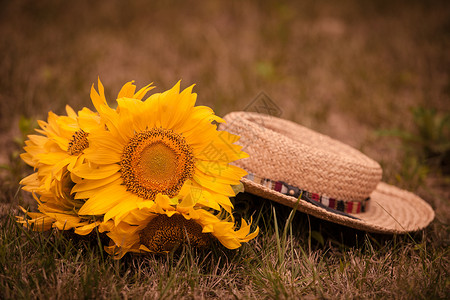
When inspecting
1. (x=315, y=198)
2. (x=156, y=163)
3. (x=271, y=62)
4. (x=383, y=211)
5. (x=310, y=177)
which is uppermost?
(x=271, y=62)

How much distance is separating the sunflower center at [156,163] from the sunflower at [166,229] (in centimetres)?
7

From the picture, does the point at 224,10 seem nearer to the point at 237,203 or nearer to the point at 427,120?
the point at 427,120

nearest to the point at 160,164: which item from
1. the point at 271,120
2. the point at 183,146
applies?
the point at 183,146

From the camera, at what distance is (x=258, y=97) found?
331 centimetres

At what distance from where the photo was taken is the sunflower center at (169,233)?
4.77ft

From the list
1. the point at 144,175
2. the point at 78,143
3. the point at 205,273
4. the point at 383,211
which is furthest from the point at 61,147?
the point at 383,211

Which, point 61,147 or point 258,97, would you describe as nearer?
point 61,147

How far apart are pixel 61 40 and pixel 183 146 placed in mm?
3866

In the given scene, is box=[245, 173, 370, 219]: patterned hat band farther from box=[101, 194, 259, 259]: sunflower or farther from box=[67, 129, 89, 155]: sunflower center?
box=[67, 129, 89, 155]: sunflower center

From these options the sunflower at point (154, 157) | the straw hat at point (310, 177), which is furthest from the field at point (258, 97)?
the sunflower at point (154, 157)

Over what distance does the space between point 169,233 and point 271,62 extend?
3671mm

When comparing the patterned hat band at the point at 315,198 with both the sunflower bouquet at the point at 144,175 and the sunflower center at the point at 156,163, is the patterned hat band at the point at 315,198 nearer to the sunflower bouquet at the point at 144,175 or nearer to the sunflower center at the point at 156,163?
the sunflower bouquet at the point at 144,175

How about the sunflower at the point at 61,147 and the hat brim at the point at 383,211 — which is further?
the hat brim at the point at 383,211

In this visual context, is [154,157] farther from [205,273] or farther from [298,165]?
[298,165]
